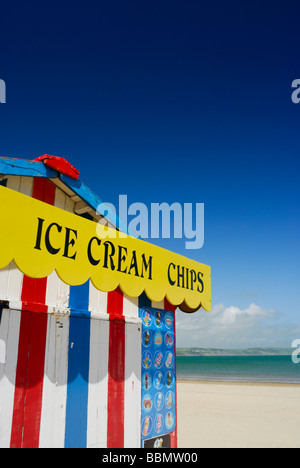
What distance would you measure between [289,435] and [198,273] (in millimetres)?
9039

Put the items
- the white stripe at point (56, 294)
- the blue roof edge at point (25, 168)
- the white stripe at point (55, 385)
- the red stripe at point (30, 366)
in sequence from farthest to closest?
the white stripe at point (56, 294), the blue roof edge at point (25, 168), the white stripe at point (55, 385), the red stripe at point (30, 366)

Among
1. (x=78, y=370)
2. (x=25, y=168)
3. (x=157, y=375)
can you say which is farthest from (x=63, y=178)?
(x=157, y=375)

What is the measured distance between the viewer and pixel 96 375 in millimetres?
4195

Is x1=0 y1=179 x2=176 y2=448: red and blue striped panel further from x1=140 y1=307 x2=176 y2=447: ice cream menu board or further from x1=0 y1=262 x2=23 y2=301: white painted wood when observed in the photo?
x1=140 y1=307 x2=176 y2=447: ice cream menu board

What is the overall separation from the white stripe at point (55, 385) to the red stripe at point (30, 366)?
0.21ft

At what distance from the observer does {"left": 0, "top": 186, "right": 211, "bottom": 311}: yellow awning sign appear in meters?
2.77

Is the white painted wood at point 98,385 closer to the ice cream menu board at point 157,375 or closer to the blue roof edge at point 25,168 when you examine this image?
the ice cream menu board at point 157,375

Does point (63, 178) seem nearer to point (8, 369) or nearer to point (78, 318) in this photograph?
point (78, 318)

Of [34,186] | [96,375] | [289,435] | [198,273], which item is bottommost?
[289,435]

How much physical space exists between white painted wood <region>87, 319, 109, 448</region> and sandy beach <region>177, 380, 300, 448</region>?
6.18 m

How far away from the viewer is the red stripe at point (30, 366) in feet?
11.1

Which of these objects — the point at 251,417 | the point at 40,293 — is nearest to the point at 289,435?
the point at 251,417

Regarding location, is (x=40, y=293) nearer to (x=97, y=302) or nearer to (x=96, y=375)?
(x=97, y=302)

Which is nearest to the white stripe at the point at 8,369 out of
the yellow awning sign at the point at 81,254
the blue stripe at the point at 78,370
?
the blue stripe at the point at 78,370
